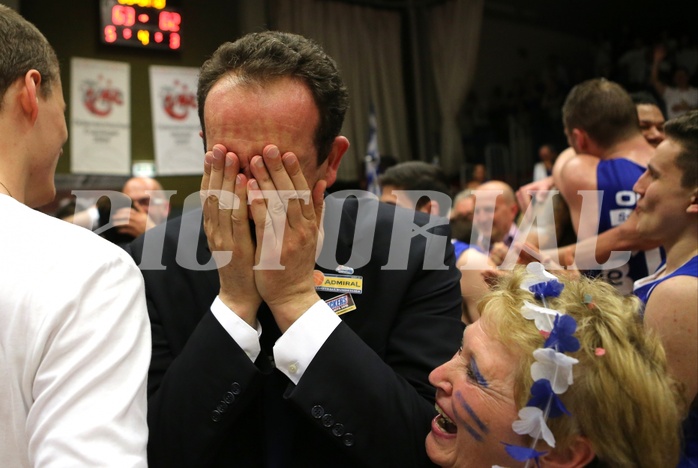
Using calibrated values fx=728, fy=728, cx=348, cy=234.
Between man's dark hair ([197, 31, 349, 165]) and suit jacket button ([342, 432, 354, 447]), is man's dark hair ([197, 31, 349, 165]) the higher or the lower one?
the higher one

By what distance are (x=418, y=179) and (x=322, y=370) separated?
3102 mm

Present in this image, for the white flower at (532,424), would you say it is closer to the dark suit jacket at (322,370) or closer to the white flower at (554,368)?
the white flower at (554,368)

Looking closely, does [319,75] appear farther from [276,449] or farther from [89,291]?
[276,449]

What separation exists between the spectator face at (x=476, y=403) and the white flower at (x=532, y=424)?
0.06 meters

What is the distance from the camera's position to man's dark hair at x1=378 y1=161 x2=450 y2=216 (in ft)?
→ 14.7

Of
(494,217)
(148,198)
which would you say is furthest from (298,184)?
(148,198)

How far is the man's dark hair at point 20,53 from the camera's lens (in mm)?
1460

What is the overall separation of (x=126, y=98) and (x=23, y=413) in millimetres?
7631

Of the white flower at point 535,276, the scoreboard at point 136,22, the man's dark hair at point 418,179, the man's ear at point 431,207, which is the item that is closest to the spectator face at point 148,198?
the man's dark hair at point 418,179

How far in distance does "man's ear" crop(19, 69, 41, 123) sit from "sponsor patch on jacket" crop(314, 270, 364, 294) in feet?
2.37

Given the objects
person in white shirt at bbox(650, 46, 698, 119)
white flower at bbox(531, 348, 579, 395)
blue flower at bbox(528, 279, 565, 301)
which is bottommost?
white flower at bbox(531, 348, 579, 395)

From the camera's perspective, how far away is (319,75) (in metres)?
1.65

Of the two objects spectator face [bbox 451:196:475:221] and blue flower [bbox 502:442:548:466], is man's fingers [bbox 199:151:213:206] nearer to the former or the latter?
blue flower [bbox 502:442:548:466]

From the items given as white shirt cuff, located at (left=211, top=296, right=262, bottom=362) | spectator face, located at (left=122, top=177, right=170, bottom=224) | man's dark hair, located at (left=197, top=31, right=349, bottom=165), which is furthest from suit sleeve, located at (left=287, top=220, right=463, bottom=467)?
spectator face, located at (left=122, top=177, right=170, bottom=224)
